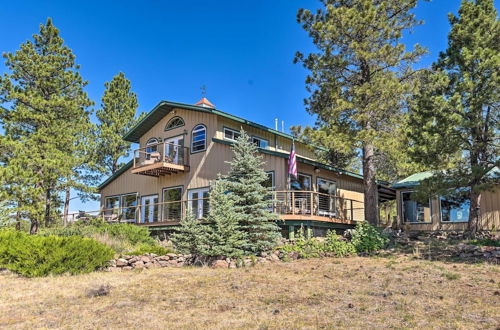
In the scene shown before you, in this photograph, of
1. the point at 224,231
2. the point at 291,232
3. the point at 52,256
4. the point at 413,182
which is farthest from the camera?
the point at 413,182

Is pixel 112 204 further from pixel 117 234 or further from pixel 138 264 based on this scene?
pixel 138 264

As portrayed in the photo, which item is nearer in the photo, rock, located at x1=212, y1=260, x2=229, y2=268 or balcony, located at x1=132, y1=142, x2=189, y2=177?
rock, located at x1=212, y1=260, x2=229, y2=268

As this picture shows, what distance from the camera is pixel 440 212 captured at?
64.4 feet

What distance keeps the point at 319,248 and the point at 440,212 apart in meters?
8.34

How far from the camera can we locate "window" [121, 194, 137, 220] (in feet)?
78.6

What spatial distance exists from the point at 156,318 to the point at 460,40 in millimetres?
14179

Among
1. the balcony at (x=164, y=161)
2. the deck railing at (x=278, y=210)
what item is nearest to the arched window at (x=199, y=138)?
the balcony at (x=164, y=161)

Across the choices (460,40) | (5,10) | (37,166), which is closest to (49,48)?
(5,10)

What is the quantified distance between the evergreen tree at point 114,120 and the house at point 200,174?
6331 mm

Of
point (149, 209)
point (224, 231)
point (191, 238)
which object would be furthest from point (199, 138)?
point (224, 231)

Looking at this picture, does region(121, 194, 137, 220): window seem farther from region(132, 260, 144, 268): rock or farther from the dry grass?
the dry grass

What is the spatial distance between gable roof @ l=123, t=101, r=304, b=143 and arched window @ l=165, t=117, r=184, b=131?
2.05 feet

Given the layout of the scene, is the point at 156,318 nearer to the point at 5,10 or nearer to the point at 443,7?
the point at 443,7

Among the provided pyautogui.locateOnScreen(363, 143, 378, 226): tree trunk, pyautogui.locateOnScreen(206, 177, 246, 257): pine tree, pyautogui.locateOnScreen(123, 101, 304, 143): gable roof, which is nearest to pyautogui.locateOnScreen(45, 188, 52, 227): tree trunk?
pyautogui.locateOnScreen(123, 101, 304, 143): gable roof
